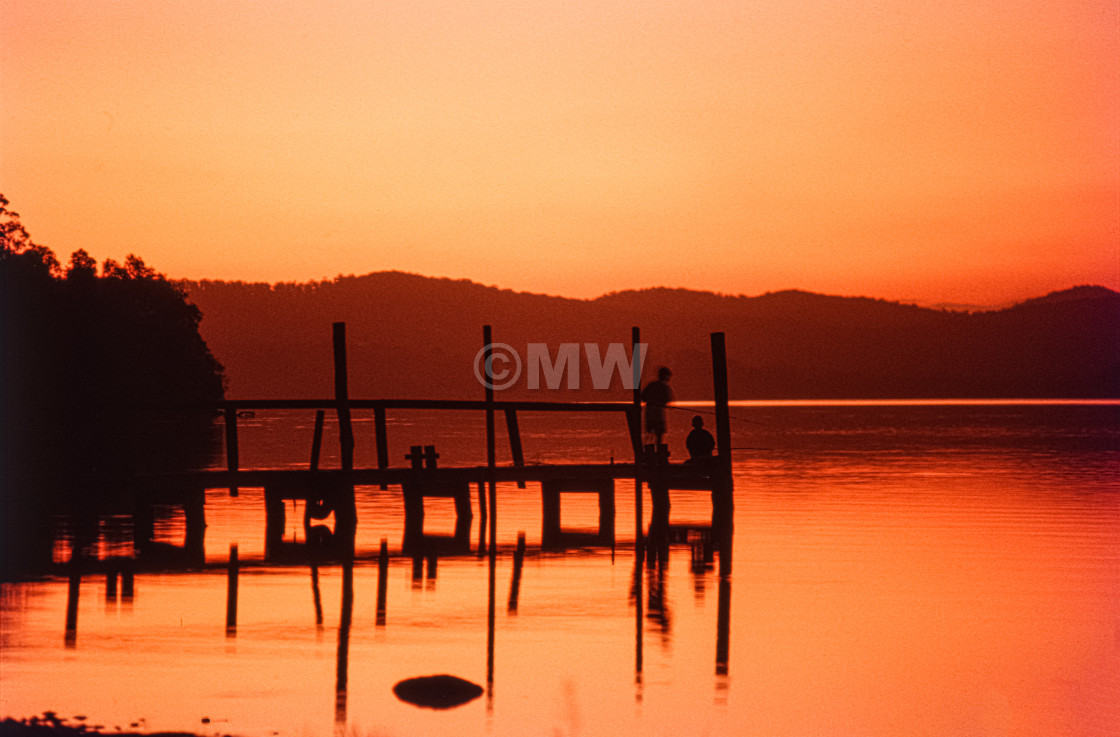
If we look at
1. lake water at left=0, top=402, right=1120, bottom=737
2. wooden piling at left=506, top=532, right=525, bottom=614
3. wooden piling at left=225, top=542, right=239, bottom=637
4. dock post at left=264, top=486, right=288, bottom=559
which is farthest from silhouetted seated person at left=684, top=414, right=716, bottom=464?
wooden piling at left=225, top=542, right=239, bottom=637

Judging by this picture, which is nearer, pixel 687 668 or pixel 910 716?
pixel 910 716

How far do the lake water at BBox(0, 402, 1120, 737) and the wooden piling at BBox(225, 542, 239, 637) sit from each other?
0.15m

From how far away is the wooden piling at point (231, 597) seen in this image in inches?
652

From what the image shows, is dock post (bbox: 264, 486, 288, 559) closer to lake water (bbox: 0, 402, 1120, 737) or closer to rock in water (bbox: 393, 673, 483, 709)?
lake water (bbox: 0, 402, 1120, 737)

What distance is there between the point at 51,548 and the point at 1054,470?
37.7 m

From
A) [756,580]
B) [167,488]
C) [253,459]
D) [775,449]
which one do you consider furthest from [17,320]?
[756,580]

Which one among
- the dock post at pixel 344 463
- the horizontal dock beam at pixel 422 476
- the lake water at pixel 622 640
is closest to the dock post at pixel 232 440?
the horizontal dock beam at pixel 422 476

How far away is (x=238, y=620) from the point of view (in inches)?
674

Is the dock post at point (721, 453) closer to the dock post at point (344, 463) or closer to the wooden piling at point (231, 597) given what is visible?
the dock post at point (344, 463)

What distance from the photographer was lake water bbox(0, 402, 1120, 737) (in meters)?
12.7

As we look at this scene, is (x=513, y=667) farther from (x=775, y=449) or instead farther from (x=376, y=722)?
(x=775, y=449)

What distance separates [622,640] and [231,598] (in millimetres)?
5795

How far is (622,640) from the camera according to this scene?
16.2m

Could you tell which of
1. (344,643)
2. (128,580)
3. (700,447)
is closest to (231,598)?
(128,580)
